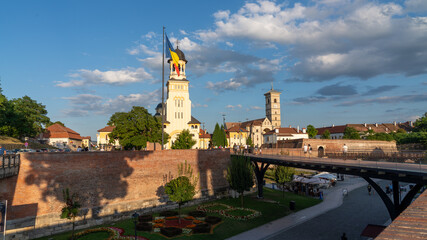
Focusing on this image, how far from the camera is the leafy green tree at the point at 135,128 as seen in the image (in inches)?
1544

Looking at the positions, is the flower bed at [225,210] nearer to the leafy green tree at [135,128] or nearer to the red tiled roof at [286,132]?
the leafy green tree at [135,128]

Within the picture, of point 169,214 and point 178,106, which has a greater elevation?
point 178,106

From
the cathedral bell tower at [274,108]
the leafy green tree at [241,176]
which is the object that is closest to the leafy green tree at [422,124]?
the leafy green tree at [241,176]

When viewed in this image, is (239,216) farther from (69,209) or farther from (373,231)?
(69,209)

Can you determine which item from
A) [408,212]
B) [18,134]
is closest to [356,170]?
[408,212]

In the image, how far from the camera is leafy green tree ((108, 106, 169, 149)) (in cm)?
3922

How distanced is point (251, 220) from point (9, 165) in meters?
19.8

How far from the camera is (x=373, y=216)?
24109 mm

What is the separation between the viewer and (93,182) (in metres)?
23.5

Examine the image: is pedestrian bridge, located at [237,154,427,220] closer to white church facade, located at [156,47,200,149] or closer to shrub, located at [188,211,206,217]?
shrub, located at [188,211,206,217]

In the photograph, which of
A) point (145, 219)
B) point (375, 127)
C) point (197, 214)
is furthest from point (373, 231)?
point (375, 127)

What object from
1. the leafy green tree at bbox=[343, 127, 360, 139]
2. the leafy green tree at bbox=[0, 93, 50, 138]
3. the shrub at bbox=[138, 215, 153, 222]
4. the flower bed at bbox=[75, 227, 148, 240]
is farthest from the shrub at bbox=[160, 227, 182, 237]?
the leafy green tree at bbox=[343, 127, 360, 139]

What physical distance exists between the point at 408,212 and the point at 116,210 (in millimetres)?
23519

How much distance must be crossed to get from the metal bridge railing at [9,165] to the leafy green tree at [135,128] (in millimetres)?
19217
